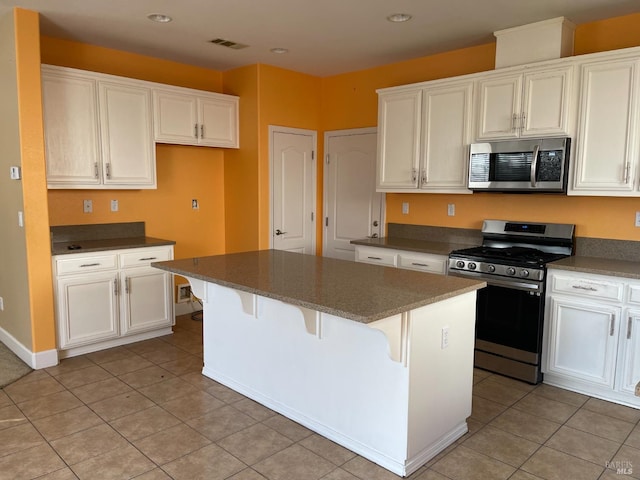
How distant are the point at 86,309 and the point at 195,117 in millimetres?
2068

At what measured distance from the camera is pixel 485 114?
394 cm

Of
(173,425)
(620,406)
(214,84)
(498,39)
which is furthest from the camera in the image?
(214,84)

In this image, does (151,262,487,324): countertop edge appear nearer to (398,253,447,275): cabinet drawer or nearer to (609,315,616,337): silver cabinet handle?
(609,315,616,337): silver cabinet handle

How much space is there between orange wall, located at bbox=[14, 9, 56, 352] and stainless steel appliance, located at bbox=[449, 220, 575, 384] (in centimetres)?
318

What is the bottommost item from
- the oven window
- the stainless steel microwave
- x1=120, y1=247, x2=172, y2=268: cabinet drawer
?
the oven window

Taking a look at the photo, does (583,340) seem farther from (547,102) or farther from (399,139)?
(399,139)

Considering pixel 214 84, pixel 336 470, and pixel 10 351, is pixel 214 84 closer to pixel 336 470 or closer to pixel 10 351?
pixel 10 351

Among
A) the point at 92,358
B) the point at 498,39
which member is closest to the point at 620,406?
the point at 498,39

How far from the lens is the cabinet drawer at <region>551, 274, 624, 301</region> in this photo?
3213 mm

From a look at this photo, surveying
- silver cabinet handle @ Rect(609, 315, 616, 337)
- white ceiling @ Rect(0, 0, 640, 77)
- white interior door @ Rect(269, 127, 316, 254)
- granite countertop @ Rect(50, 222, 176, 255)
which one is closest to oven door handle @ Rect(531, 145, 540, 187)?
white ceiling @ Rect(0, 0, 640, 77)

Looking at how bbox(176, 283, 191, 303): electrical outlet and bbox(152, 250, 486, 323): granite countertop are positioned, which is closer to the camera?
bbox(152, 250, 486, 323): granite countertop

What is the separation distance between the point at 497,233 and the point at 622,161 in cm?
116

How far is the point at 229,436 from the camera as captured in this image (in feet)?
9.25

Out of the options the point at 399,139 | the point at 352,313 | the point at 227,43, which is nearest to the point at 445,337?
the point at 352,313
